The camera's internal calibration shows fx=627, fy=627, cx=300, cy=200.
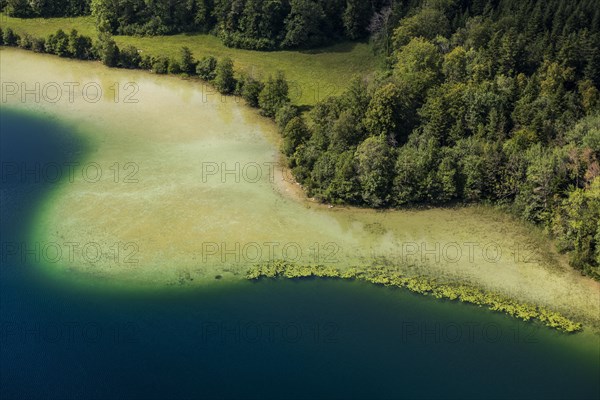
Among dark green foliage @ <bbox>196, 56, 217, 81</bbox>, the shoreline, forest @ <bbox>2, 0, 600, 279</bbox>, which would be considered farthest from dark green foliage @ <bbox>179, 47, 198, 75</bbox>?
the shoreline

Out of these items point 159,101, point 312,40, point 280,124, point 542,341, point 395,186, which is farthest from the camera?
point 312,40

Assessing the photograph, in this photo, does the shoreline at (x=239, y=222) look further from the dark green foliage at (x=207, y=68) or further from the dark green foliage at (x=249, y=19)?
the dark green foliage at (x=249, y=19)

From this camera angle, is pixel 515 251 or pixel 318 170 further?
pixel 318 170

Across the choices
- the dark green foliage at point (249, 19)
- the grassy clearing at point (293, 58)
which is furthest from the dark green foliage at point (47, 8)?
the dark green foliage at point (249, 19)

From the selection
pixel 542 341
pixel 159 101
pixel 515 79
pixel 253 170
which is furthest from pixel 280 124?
pixel 542 341

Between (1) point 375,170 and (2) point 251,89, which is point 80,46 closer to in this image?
(2) point 251,89

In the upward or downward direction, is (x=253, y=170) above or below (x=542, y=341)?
above

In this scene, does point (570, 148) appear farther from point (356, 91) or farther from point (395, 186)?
point (356, 91)
